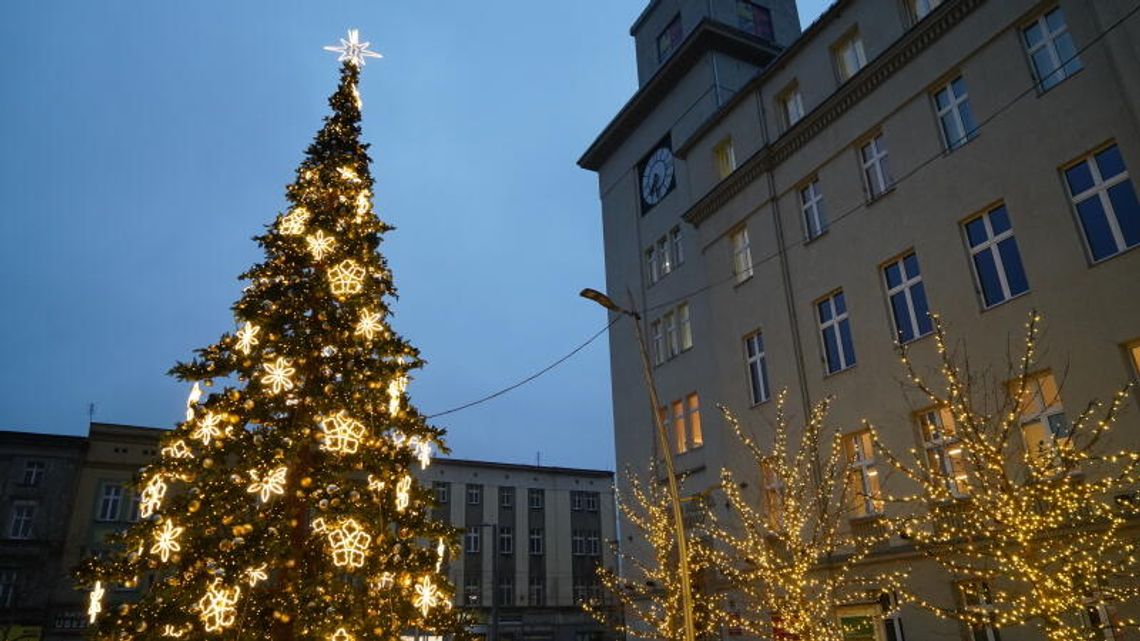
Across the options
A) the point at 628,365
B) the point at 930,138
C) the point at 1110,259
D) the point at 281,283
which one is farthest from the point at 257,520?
the point at 628,365

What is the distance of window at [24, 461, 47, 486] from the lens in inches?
1641

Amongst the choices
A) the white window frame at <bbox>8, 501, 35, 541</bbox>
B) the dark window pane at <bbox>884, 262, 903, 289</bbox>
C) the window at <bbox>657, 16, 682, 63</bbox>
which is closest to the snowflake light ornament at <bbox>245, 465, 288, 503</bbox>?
the dark window pane at <bbox>884, 262, 903, 289</bbox>

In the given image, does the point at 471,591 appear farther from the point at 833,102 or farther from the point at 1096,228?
the point at 1096,228

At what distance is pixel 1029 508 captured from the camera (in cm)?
1155

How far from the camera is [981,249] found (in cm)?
1520

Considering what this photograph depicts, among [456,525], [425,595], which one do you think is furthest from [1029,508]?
[456,525]

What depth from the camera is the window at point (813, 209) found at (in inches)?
774

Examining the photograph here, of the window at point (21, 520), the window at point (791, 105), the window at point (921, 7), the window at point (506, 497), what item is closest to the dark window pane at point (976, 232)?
the window at point (921, 7)

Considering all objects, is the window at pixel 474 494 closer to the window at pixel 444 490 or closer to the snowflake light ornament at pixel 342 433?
the window at pixel 444 490

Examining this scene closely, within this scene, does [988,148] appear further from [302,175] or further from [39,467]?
[39,467]

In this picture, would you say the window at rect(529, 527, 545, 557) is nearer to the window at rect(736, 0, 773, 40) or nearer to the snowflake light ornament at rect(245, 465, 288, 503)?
the window at rect(736, 0, 773, 40)

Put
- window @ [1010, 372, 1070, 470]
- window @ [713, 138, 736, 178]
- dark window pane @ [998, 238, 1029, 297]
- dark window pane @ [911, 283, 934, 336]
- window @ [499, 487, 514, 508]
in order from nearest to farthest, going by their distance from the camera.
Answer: window @ [1010, 372, 1070, 470], dark window pane @ [998, 238, 1029, 297], dark window pane @ [911, 283, 934, 336], window @ [713, 138, 736, 178], window @ [499, 487, 514, 508]

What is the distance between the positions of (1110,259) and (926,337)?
381 cm

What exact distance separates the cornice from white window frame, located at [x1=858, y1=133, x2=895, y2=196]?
1189mm
